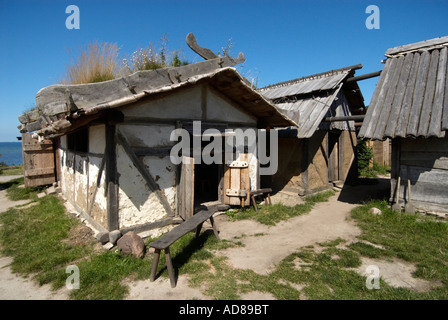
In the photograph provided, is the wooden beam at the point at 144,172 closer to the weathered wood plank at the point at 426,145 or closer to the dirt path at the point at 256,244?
the dirt path at the point at 256,244

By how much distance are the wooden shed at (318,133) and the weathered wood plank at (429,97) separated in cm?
187

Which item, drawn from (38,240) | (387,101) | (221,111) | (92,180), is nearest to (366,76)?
(387,101)

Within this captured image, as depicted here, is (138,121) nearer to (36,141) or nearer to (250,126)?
(250,126)

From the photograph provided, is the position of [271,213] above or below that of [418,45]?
below

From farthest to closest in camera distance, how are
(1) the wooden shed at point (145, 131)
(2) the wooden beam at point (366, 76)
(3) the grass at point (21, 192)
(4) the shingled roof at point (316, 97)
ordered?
(3) the grass at point (21, 192)
(2) the wooden beam at point (366, 76)
(4) the shingled roof at point (316, 97)
(1) the wooden shed at point (145, 131)

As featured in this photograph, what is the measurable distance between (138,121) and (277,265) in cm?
373

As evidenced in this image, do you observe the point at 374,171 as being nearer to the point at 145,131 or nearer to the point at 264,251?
the point at 264,251

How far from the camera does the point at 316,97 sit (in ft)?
31.1

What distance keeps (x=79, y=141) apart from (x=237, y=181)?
4379 millimetres

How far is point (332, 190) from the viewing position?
33.2 ft

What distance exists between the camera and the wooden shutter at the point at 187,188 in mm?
5402

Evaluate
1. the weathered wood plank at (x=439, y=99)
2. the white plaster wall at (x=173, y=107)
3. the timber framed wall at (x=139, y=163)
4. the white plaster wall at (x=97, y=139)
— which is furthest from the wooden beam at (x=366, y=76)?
the white plaster wall at (x=97, y=139)

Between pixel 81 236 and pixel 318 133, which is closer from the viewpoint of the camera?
pixel 81 236

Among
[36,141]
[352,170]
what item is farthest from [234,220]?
[36,141]
